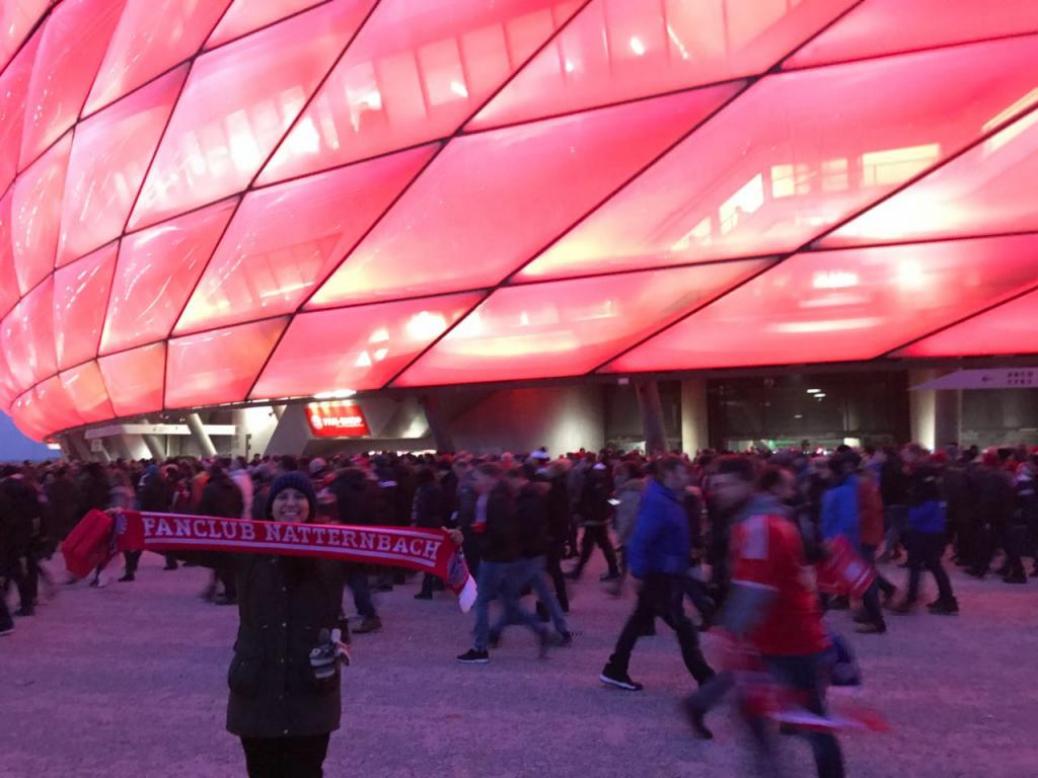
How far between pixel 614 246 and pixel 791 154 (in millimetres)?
2844

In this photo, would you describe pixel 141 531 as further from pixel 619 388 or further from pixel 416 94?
pixel 619 388

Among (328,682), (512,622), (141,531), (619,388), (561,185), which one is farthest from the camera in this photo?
(619,388)

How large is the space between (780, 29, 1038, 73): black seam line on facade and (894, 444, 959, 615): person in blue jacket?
23.6 feet

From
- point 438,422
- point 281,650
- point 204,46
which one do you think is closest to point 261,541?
point 281,650

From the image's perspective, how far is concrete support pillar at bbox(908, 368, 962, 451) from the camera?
1812 cm

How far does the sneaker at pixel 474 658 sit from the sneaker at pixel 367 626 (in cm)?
134

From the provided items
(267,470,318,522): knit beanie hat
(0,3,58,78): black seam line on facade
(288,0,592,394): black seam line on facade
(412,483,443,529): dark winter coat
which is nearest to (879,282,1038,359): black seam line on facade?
(288,0,592,394): black seam line on facade

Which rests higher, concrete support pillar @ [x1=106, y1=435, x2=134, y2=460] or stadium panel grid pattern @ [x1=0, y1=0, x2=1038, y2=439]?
stadium panel grid pattern @ [x1=0, y1=0, x2=1038, y2=439]

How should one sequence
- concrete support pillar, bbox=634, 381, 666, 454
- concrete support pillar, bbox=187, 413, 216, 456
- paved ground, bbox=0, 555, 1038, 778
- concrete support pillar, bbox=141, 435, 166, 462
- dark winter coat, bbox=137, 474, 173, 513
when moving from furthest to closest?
1. concrete support pillar, bbox=141, 435, 166, 462
2. concrete support pillar, bbox=187, 413, 216, 456
3. concrete support pillar, bbox=634, 381, 666, 454
4. dark winter coat, bbox=137, 474, 173, 513
5. paved ground, bbox=0, 555, 1038, 778

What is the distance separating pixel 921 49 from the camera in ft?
46.0

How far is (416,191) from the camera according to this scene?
16.5 metres

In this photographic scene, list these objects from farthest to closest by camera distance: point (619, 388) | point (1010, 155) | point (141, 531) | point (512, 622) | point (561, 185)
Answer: point (619, 388) → point (561, 185) → point (1010, 155) → point (512, 622) → point (141, 531)

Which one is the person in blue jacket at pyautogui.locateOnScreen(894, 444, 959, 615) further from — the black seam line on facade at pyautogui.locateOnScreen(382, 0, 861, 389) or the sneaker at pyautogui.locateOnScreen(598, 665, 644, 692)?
the black seam line on facade at pyautogui.locateOnScreen(382, 0, 861, 389)

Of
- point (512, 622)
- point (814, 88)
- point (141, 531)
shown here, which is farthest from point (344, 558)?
point (814, 88)
